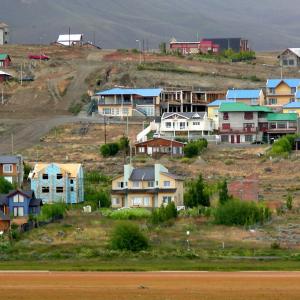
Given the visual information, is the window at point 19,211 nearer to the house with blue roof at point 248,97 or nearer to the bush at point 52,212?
the bush at point 52,212

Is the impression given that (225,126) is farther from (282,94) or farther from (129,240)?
(129,240)

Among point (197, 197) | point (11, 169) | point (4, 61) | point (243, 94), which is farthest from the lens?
point (4, 61)

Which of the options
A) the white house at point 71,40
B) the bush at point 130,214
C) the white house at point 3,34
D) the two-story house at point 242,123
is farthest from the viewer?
the white house at point 3,34

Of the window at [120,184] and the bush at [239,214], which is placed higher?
the window at [120,184]

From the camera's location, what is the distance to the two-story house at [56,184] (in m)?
63.9

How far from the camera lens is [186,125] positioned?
80625mm

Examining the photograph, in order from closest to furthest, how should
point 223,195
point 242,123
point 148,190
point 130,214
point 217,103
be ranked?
point 130,214, point 223,195, point 148,190, point 242,123, point 217,103

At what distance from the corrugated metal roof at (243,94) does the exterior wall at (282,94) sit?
1070 mm

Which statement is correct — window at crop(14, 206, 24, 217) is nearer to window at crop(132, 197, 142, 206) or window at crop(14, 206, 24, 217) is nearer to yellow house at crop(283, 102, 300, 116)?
window at crop(132, 197, 142, 206)

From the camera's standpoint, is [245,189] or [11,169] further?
[11,169]

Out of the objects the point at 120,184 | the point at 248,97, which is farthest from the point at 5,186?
the point at 248,97

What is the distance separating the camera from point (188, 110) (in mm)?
89750

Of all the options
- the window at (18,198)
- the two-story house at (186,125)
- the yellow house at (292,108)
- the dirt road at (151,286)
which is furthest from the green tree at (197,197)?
the yellow house at (292,108)

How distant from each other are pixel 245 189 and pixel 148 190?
3.88 m
